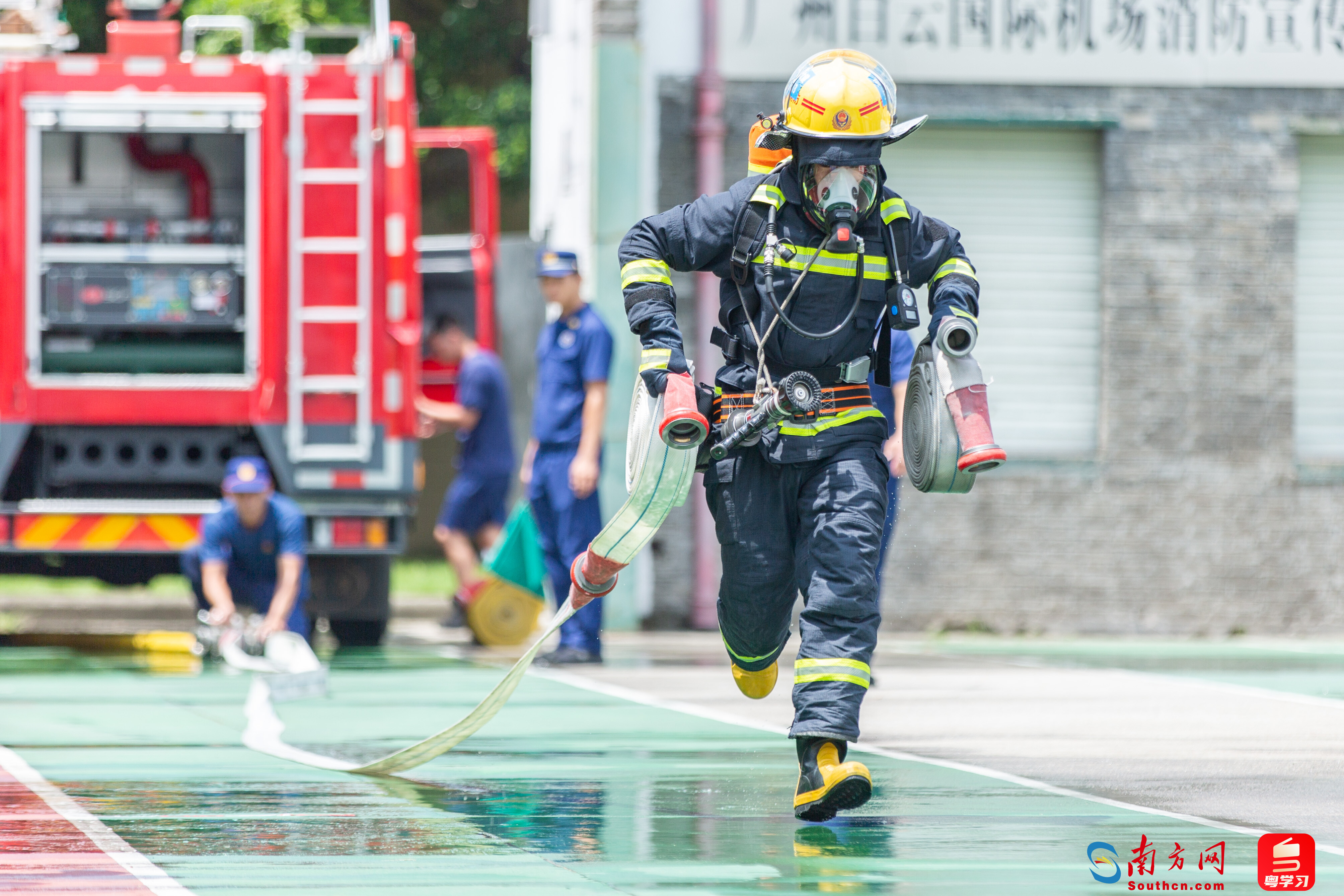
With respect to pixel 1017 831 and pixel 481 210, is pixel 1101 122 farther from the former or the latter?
pixel 1017 831

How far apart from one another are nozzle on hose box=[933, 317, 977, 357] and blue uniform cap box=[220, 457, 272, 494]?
5.24 m

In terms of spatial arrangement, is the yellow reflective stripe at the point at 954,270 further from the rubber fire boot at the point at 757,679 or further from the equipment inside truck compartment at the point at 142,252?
the equipment inside truck compartment at the point at 142,252

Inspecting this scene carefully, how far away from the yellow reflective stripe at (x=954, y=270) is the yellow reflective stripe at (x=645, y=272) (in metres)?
0.72

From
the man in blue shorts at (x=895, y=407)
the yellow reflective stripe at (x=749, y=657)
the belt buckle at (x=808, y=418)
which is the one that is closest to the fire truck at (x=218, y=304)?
the man in blue shorts at (x=895, y=407)

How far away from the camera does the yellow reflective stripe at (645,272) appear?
18.1 feet

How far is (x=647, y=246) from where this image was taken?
557cm

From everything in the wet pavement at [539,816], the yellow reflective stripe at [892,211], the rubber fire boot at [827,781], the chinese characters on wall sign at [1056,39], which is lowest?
the wet pavement at [539,816]

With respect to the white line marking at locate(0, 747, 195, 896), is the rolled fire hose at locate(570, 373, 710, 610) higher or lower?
higher

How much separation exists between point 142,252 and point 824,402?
20.6 feet

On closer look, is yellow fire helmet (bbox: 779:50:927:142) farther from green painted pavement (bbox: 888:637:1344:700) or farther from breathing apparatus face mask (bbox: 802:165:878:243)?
green painted pavement (bbox: 888:637:1344:700)

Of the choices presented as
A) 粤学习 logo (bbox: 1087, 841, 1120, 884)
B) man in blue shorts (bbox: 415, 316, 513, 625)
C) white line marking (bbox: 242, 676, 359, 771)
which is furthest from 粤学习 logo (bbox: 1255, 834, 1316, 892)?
man in blue shorts (bbox: 415, 316, 513, 625)

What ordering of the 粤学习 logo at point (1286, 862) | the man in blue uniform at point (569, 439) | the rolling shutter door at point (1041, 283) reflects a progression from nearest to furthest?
the 粤学习 logo at point (1286, 862)
the man in blue uniform at point (569, 439)
the rolling shutter door at point (1041, 283)

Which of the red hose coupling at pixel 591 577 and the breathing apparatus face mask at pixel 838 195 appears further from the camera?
the red hose coupling at pixel 591 577

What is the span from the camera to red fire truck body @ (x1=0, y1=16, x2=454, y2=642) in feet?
35.2
